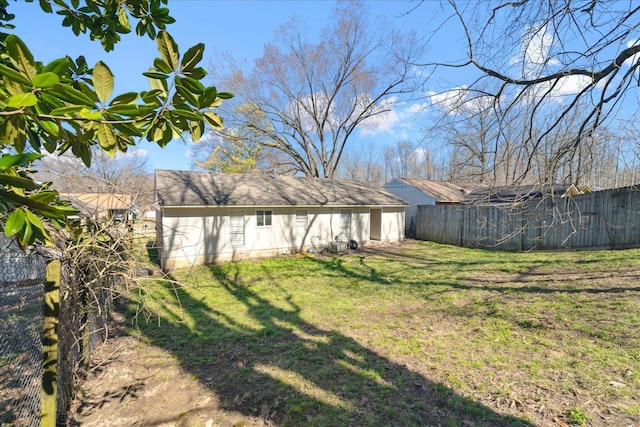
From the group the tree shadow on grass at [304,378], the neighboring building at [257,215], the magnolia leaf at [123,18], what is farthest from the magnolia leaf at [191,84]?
the neighboring building at [257,215]

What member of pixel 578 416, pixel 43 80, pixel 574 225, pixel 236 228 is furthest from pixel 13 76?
pixel 574 225

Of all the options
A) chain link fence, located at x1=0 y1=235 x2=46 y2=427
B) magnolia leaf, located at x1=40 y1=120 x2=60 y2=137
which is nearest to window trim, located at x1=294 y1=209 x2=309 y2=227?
chain link fence, located at x1=0 y1=235 x2=46 y2=427

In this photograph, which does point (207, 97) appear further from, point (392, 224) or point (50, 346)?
point (392, 224)

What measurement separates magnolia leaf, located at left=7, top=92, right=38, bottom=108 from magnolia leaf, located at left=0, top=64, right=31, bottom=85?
0.05 metres

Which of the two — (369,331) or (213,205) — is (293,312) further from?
(213,205)

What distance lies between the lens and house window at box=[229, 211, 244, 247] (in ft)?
40.7

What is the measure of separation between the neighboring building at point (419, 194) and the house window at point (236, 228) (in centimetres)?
1137

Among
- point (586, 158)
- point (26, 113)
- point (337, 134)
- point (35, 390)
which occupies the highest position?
point (337, 134)

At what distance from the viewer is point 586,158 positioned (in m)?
3.80

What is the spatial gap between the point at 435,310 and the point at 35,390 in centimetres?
622

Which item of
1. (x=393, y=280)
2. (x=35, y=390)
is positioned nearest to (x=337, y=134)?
(x=393, y=280)

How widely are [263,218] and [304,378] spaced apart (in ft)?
31.9

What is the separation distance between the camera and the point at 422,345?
15.5 ft

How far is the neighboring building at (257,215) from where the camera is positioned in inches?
446
